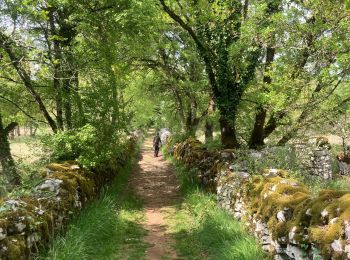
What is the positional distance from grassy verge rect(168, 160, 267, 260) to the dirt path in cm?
29

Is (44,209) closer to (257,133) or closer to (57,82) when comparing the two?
(57,82)

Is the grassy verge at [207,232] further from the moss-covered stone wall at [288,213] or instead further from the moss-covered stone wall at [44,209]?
the moss-covered stone wall at [44,209]

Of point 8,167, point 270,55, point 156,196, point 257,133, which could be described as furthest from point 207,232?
point 270,55

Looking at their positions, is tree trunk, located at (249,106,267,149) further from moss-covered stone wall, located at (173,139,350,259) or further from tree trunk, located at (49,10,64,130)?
tree trunk, located at (49,10,64,130)

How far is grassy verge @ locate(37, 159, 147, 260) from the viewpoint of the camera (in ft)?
21.6

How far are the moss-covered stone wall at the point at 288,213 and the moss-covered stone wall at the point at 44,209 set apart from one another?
361 centimetres

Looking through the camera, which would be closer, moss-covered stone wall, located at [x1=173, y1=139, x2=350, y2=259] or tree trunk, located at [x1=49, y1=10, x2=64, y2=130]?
moss-covered stone wall, located at [x1=173, y1=139, x2=350, y2=259]

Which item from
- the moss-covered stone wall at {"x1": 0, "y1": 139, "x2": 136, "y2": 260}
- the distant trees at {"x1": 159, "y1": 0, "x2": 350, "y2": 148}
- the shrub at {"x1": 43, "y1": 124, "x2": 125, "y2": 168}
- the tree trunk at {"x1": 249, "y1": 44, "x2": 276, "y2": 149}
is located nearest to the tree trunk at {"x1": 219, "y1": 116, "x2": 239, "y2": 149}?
the distant trees at {"x1": 159, "y1": 0, "x2": 350, "y2": 148}

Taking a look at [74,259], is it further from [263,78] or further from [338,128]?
[338,128]

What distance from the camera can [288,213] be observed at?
571 centimetres

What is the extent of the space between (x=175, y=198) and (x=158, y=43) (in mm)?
7900

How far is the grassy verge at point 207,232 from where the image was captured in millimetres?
6504

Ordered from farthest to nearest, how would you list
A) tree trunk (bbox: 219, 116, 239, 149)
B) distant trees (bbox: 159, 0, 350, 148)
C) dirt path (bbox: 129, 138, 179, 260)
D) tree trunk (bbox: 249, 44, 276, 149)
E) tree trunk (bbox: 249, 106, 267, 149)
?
tree trunk (bbox: 249, 106, 267, 149), tree trunk (bbox: 249, 44, 276, 149), tree trunk (bbox: 219, 116, 239, 149), distant trees (bbox: 159, 0, 350, 148), dirt path (bbox: 129, 138, 179, 260)

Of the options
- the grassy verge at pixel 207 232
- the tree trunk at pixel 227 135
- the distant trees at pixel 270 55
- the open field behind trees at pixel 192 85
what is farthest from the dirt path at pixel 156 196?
the distant trees at pixel 270 55
